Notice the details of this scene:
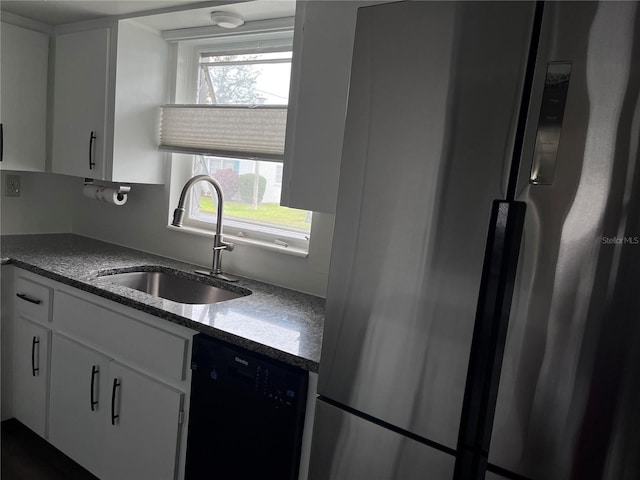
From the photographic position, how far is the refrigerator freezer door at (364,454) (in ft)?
3.54

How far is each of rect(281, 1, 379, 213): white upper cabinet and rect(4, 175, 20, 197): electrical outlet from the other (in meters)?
2.11

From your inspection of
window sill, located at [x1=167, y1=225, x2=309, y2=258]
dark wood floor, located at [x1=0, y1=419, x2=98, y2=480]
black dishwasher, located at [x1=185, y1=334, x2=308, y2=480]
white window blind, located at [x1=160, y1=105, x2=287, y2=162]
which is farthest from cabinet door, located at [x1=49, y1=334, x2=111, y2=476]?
white window blind, located at [x1=160, y1=105, x2=287, y2=162]

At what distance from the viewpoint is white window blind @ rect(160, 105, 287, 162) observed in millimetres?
2154

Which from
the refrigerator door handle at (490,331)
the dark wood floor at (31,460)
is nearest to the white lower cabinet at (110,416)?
the dark wood floor at (31,460)

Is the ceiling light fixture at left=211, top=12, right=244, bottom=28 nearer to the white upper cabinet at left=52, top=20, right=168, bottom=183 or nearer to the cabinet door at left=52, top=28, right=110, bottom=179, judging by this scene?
the white upper cabinet at left=52, top=20, right=168, bottom=183

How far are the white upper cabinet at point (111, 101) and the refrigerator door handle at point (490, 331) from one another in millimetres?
2033

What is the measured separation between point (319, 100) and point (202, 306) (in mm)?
842

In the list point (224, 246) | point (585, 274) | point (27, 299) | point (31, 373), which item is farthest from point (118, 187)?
point (585, 274)

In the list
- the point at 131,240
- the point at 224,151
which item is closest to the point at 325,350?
the point at 224,151

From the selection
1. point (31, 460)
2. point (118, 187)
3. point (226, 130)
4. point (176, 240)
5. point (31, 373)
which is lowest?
point (31, 460)

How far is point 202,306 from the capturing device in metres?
1.80

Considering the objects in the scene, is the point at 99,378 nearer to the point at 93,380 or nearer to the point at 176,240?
the point at 93,380

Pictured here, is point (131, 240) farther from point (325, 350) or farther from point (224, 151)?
point (325, 350)

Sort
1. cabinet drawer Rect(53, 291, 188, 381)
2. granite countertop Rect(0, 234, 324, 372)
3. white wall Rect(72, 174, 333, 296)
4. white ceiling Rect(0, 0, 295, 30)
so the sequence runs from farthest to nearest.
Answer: white wall Rect(72, 174, 333, 296) < white ceiling Rect(0, 0, 295, 30) < cabinet drawer Rect(53, 291, 188, 381) < granite countertop Rect(0, 234, 324, 372)
